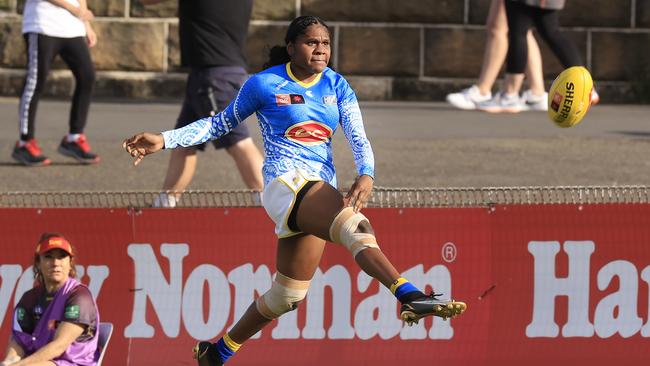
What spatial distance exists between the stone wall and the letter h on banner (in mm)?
8602

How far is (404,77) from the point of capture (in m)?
17.5

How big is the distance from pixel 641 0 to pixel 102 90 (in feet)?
20.4

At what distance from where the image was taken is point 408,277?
8898mm

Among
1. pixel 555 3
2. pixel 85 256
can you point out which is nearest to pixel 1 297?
pixel 85 256

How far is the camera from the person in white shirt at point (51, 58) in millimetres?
12625

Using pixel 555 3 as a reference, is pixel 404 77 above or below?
below

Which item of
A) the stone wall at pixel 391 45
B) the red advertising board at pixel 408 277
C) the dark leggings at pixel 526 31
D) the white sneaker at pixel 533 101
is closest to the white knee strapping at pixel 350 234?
the red advertising board at pixel 408 277

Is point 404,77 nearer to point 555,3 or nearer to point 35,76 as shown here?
point 555,3

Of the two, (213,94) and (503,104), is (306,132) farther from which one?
(503,104)

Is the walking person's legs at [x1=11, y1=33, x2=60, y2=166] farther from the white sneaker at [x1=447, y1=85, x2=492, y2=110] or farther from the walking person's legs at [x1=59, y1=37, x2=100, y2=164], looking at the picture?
the white sneaker at [x1=447, y1=85, x2=492, y2=110]

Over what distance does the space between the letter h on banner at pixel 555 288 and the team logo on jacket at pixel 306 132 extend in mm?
1971

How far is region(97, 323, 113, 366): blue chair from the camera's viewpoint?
8.31 meters

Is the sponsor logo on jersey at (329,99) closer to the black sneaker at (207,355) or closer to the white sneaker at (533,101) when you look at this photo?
the black sneaker at (207,355)

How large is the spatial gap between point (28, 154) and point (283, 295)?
222 inches
